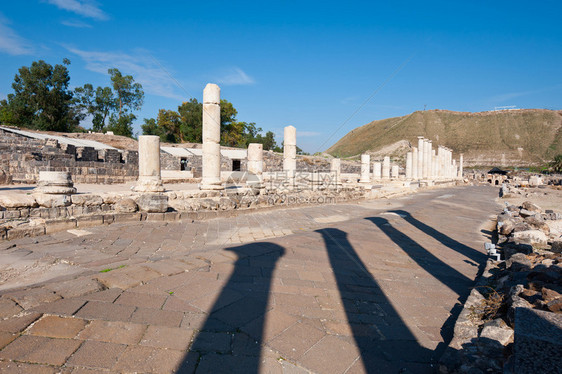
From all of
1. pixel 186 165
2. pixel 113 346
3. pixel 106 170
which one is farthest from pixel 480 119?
pixel 113 346

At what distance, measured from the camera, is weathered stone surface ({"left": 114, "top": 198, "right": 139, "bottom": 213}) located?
→ 6.85 metres

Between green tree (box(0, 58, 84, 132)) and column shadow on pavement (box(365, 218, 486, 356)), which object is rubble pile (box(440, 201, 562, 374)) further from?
green tree (box(0, 58, 84, 132))

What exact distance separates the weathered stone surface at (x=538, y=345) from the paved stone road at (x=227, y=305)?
0.83m

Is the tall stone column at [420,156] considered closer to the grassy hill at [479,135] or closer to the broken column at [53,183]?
the broken column at [53,183]

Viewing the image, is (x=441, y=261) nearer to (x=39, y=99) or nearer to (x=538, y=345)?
(x=538, y=345)

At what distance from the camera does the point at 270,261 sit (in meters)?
4.15

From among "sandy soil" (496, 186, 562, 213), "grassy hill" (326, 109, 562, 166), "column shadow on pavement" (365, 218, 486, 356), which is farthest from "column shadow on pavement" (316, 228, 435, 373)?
"grassy hill" (326, 109, 562, 166)

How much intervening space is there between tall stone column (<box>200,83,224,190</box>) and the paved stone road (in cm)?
400

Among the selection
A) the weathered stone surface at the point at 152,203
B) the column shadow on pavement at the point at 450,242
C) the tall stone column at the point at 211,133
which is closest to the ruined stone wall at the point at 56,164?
the weathered stone surface at the point at 152,203

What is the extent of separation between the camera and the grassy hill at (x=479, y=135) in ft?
231

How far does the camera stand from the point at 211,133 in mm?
9531

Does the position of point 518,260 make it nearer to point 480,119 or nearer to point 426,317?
point 426,317

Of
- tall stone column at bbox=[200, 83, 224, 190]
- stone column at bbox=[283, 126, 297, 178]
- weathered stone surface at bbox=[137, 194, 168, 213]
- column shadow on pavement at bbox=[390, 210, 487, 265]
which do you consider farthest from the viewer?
stone column at bbox=[283, 126, 297, 178]

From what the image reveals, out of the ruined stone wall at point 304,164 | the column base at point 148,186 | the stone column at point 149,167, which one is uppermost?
the ruined stone wall at point 304,164
